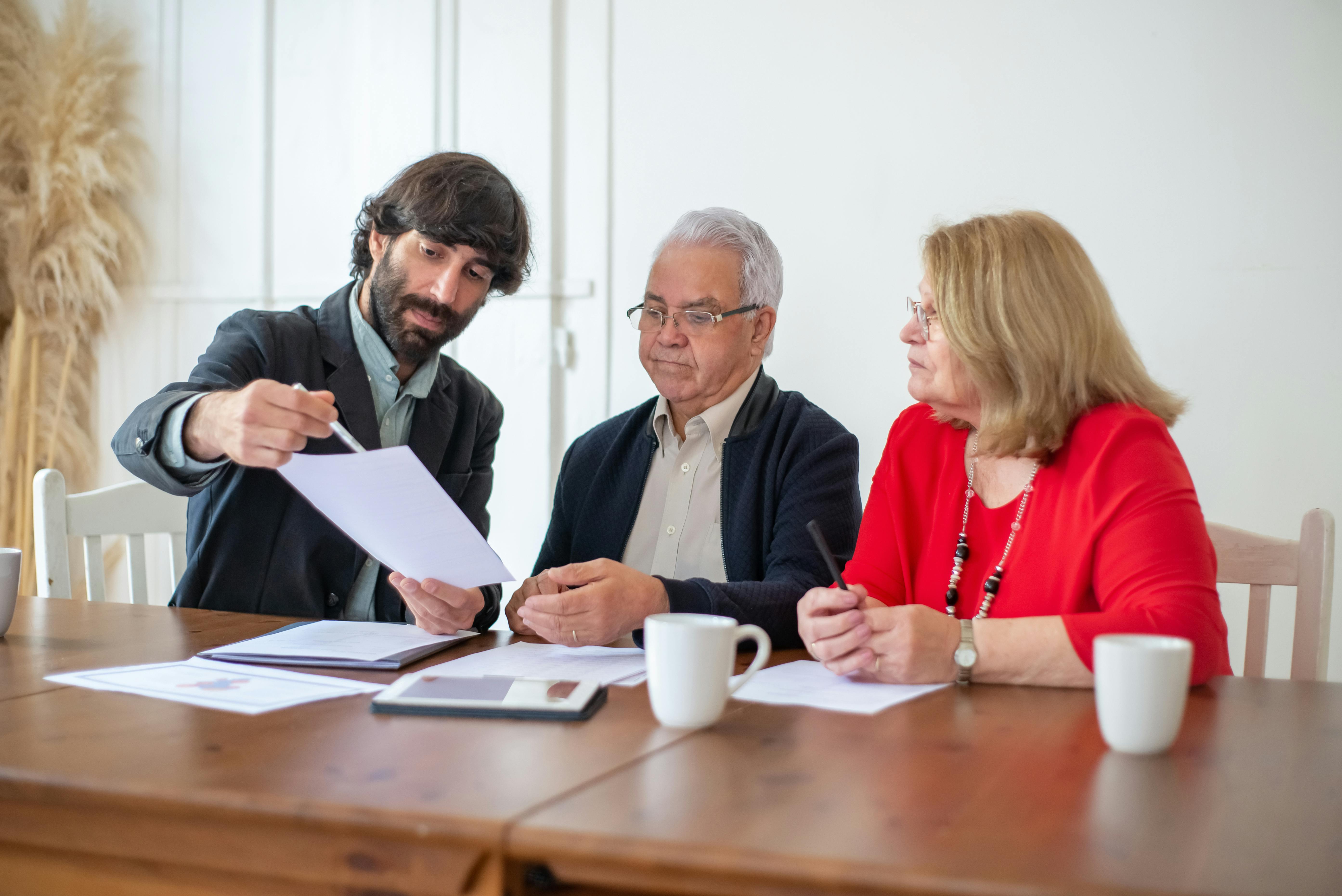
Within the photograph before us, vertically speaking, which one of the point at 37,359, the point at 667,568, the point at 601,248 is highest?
the point at 601,248

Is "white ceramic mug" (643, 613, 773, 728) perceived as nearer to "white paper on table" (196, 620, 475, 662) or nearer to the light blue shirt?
"white paper on table" (196, 620, 475, 662)

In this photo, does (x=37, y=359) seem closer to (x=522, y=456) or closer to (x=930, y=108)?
(x=522, y=456)

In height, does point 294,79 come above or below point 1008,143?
above

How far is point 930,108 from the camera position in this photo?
107 inches

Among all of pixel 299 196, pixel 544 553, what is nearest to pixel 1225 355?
pixel 544 553

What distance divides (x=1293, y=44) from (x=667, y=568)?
1895 millimetres

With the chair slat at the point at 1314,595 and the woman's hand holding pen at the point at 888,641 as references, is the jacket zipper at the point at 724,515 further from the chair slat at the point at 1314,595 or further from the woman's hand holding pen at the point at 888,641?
the chair slat at the point at 1314,595

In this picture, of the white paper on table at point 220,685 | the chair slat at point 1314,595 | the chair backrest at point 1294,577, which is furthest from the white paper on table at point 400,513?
the chair slat at point 1314,595

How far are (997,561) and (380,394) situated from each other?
3.96ft

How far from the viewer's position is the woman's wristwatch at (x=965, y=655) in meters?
1.21

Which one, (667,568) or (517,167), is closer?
(667,568)

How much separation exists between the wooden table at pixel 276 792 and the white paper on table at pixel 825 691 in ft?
0.53

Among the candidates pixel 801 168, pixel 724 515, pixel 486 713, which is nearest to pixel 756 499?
pixel 724 515

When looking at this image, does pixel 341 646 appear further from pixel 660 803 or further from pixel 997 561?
pixel 997 561
